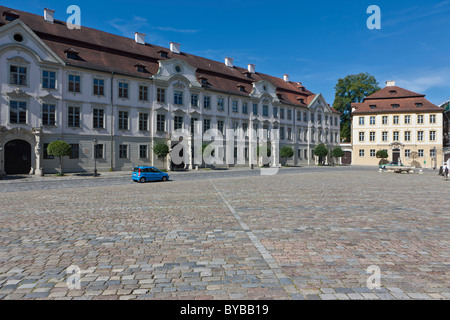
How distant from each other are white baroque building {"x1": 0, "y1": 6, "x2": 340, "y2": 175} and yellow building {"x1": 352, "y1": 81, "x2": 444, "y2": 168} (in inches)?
1019

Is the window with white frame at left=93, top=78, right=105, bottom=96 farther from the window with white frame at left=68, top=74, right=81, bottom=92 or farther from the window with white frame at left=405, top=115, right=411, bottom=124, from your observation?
the window with white frame at left=405, top=115, right=411, bottom=124

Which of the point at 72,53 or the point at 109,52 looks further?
the point at 109,52

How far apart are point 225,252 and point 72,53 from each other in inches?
1305

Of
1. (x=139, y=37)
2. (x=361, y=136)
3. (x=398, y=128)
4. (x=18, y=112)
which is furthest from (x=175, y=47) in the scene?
(x=398, y=128)

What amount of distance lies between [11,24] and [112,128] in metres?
12.8

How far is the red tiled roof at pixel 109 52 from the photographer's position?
104 feet

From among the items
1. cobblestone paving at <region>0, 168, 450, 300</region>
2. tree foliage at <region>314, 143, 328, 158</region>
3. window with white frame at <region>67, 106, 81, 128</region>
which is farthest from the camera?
tree foliage at <region>314, 143, 328, 158</region>

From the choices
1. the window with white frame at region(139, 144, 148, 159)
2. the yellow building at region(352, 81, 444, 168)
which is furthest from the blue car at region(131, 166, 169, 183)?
the yellow building at region(352, 81, 444, 168)

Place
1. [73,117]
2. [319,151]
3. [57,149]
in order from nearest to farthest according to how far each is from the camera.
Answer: [57,149] → [73,117] → [319,151]

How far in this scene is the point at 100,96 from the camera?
33.2 meters

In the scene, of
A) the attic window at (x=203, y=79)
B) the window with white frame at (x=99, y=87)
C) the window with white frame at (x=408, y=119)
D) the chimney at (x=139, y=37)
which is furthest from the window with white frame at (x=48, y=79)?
the window with white frame at (x=408, y=119)

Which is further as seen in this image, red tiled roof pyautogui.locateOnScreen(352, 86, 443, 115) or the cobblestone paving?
red tiled roof pyautogui.locateOnScreen(352, 86, 443, 115)

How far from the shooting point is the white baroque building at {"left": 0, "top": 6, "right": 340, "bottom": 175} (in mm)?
28656

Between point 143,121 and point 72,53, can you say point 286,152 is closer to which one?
point 143,121
